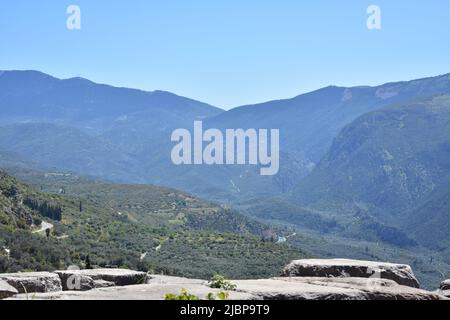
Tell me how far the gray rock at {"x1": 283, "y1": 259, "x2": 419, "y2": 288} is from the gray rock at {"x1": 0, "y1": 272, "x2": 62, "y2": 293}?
5.57 m

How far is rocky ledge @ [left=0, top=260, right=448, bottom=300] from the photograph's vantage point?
940 cm

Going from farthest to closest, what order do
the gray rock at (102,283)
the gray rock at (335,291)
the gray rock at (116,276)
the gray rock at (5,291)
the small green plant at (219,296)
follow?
the gray rock at (116,276)
the gray rock at (102,283)
the gray rock at (5,291)
the gray rock at (335,291)
the small green plant at (219,296)

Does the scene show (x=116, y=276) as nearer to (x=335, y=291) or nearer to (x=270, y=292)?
(x=270, y=292)

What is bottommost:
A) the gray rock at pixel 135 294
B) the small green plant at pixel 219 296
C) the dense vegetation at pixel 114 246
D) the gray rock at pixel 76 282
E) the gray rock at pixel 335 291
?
the dense vegetation at pixel 114 246

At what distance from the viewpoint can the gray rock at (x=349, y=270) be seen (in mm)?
14477

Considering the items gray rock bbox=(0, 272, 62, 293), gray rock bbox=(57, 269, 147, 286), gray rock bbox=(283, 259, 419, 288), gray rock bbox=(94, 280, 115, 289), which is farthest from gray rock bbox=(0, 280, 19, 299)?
gray rock bbox=(283, 259, 419, 288)

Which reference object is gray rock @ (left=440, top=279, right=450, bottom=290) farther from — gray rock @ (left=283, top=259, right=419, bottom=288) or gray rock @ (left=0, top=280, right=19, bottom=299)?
gray rock @ (left=0, top=280, right=19, bottom=299)

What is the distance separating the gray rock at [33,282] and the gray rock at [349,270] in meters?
5.57

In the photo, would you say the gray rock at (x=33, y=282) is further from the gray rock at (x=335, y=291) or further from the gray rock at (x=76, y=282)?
the gray rock at (x=335, y=291)

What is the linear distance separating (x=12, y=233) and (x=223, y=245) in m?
62.8

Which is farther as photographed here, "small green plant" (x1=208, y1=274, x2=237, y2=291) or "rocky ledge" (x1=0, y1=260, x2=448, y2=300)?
"small green plant" (x1=208, y1=274, x2=237, y2=291)

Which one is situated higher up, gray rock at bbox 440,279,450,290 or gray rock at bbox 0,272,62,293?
gray rock at bbox 0,272,62,293

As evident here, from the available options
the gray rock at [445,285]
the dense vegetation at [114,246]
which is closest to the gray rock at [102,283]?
the gray rock at [445,285]

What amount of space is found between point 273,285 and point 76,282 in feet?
22.8
